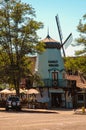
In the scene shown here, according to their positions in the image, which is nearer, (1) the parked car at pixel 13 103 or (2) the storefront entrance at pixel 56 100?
(1) the parked car at pixel 13 103

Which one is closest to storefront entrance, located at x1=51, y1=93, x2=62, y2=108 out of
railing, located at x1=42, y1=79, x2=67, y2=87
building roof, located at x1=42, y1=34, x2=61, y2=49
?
railing, located at x1=42, y1=79, x2=67, y2=87

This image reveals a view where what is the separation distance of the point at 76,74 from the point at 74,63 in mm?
20639

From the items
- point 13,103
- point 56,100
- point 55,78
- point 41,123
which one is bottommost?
point 41,123

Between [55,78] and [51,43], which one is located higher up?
[51,43]

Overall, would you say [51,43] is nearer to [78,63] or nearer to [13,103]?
[78,63]

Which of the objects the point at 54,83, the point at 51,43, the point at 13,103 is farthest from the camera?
the point at 51,43

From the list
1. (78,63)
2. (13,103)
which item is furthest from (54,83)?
(13,103)

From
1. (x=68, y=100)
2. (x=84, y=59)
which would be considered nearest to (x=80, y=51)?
(x=84, y=59)

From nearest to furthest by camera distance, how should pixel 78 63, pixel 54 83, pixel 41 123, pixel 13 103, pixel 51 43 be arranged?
pixel 41 123
pixel 13 103
pixel 78 63
pixel 54 83
pixel 51 43

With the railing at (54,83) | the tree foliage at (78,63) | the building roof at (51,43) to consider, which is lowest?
the railing at (54,83)

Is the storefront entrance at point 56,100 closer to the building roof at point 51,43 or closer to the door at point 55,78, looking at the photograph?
the door at point 55,78

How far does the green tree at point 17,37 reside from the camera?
2313 inches

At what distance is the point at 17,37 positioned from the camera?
59.2 metres

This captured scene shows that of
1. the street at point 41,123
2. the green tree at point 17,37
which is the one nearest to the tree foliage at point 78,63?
the green tree at point 17,37
